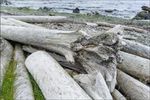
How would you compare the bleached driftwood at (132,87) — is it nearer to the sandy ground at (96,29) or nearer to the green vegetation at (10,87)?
the green vegetation at (10,87)

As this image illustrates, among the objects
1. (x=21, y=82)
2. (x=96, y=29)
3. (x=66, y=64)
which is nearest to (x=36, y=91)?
(x=21, y=82)

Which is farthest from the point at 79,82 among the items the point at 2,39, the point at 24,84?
the point at 2,39

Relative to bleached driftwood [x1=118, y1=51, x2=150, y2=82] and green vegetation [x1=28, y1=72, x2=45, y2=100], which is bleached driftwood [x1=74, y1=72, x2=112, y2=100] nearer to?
green vegetation [x1=28, y1=72, x2=45, y2=100]

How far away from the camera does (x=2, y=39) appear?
11.9m

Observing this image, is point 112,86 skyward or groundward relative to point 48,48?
groundward

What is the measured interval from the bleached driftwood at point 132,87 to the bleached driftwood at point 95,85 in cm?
132

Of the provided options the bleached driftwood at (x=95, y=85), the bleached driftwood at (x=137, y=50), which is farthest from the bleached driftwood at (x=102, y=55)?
the bleached driftwood at (x=137, y=50)

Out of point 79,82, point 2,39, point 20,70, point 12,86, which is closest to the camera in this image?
point 79,82

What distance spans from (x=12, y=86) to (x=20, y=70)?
37.0 inches

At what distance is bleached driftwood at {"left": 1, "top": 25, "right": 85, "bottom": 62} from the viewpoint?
400 inches

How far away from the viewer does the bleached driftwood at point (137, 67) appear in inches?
429

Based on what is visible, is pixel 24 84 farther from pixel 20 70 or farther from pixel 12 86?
pixel 20 70

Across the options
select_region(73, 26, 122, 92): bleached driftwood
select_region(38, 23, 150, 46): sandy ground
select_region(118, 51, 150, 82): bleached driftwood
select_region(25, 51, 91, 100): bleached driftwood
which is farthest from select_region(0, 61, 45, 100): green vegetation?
select_region(38, 23, 150, 46): sandy ground

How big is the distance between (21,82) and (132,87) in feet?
9.58
